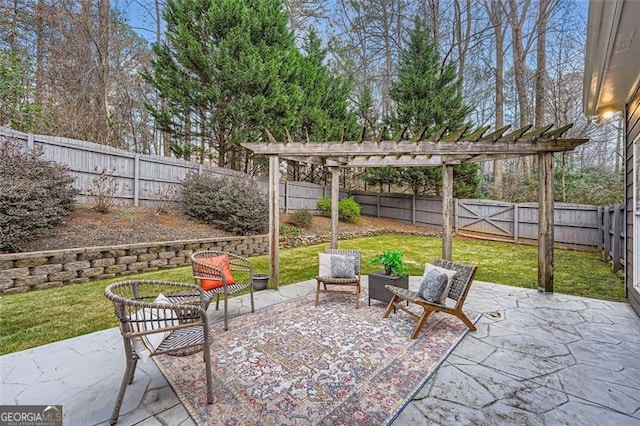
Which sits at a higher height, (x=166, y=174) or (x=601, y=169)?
(x=601, y=169)

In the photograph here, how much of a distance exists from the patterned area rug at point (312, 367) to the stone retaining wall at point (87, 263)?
319cm

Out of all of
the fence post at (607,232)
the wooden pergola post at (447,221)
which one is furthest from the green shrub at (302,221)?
the fence post at (607,232)

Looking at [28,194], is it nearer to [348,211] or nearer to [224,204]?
[224,204]

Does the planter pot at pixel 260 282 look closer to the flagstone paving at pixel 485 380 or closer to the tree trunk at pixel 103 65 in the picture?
the flagstone paving at pixel 485 380

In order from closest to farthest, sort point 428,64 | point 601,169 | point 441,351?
point 441,351
point 601,169
point 428,64

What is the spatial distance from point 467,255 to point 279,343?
6662 millimetres

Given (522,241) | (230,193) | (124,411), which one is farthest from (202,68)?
(522,241)

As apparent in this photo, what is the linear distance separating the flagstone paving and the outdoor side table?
1.05 m

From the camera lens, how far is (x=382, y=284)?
4012 mm

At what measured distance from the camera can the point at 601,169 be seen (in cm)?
1104

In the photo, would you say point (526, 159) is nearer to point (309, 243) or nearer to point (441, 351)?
point (309, 243)

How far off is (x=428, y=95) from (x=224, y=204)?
941cm

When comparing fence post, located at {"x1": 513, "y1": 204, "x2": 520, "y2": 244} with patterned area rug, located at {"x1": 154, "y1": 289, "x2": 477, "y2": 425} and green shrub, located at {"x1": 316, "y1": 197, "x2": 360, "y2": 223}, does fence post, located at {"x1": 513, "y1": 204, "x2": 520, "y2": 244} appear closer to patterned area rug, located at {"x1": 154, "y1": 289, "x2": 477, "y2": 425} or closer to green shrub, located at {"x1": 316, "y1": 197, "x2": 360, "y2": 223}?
green shrub, located at {"x1": 316, "y1": 197, "x2": 360, "y2": 223}

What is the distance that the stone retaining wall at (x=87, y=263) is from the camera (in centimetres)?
434
